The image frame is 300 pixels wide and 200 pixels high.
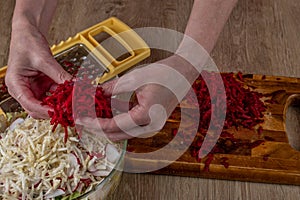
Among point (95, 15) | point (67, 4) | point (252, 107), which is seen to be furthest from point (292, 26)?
point (67, 4)

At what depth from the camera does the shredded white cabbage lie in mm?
1265

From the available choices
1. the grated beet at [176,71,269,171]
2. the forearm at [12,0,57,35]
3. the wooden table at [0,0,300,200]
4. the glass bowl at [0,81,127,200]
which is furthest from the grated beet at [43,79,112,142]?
the wooden table at [0,0,300,200]

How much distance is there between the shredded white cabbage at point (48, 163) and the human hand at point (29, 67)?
78 millimetres

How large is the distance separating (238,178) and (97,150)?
0.51 m

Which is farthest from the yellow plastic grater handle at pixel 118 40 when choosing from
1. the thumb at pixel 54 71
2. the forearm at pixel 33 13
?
the thumb at pixel 54 71

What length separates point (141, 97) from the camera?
133 centimetres

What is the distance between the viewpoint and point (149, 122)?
1359 mm

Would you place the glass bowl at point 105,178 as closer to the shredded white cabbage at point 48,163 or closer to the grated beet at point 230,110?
the shredded white cabbage at point 48,163

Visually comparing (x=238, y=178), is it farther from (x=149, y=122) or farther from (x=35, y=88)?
(x=35, y=88)

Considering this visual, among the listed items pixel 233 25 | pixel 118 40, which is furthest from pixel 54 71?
pixel 233 25

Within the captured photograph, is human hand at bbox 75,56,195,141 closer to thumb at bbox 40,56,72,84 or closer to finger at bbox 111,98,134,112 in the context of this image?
finger at bbox 111,98,134,112

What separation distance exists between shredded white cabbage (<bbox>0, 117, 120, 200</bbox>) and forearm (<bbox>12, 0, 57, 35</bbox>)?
337 millimetres

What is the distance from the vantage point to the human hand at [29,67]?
53.5 inches

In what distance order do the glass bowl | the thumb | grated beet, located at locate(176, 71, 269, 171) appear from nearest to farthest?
the glass bowl, the thumb, grated beet, located at locate(176, 71, 269, 171)
